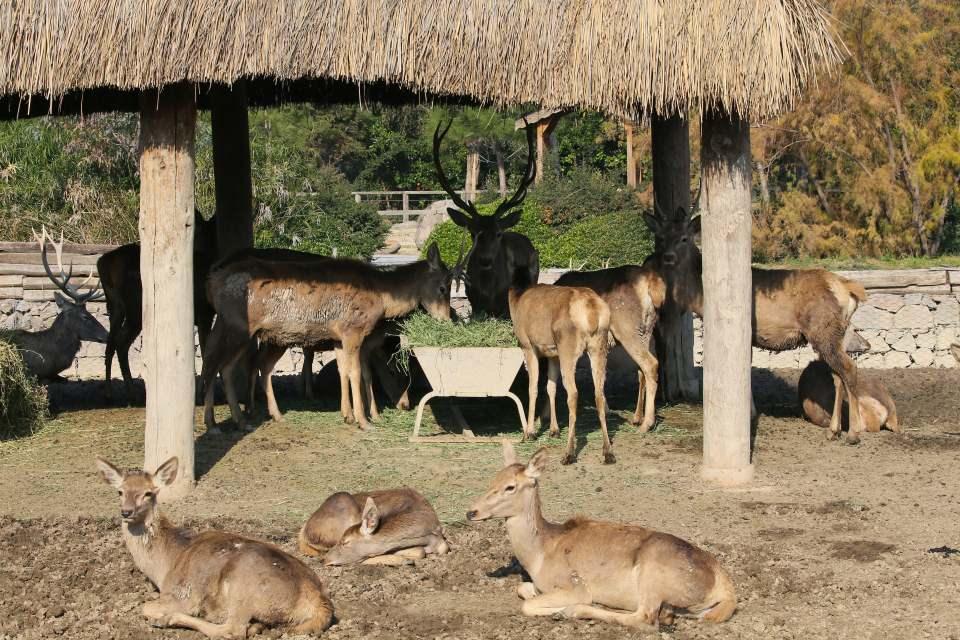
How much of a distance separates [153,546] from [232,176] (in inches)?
299

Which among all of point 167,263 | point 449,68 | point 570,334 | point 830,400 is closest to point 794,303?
point 830,400

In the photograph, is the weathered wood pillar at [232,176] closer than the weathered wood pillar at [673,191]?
No

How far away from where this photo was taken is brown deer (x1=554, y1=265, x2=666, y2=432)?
12.2 metres

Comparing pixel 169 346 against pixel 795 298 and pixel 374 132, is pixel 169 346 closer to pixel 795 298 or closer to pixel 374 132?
pixel 795 298

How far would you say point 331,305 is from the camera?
40.8ft

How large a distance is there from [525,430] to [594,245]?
14126mm

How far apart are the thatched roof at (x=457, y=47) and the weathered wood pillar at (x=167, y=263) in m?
0.43

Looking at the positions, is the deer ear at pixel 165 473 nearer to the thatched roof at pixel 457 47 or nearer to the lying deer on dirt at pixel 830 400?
the thatched roof at pixel 457 47

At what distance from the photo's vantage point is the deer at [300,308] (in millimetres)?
12188

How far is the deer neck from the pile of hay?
17.8 feet

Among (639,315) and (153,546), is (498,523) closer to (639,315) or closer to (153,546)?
(153,546)

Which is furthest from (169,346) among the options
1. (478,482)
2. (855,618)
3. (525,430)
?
(855,618)

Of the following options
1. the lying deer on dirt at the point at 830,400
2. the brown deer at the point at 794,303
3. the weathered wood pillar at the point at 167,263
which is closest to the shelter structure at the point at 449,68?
the weathered wood pillar at the point at 167,263

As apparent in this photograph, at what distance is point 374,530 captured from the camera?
7828mm
